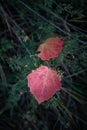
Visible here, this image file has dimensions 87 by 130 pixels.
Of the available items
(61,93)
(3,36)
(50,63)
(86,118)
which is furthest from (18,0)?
(86,118)

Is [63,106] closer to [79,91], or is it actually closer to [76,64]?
[79,91]

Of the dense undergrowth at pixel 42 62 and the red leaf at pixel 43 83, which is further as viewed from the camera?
the dense undergrowth at pixel 42 62

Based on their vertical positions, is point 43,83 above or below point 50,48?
below

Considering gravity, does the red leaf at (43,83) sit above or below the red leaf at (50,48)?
below

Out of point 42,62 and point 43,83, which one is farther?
point 42,62

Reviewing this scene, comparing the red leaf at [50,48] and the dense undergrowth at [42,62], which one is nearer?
the red leaf at [50,48]
